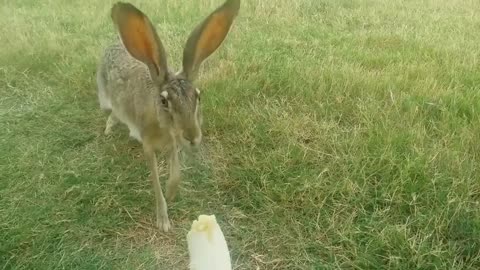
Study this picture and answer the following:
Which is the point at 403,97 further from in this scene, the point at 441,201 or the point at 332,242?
the point at 332,242

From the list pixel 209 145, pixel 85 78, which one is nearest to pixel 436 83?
pixel 209 145

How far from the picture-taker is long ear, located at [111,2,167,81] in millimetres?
2734

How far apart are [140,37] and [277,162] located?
1161 millimetres

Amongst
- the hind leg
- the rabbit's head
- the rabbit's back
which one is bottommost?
the hind leg

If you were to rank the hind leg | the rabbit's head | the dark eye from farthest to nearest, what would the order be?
1. the hind leg
2. the dark eye
3. the rabbit's head

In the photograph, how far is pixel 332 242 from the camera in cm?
292

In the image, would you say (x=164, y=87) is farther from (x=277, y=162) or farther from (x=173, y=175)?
(x=277, y=162)

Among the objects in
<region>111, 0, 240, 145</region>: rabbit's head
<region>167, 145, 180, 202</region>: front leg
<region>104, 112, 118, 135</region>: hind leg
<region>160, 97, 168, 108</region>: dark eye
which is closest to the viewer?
<region>111, 0, 240, 145</region>: rabbit's head

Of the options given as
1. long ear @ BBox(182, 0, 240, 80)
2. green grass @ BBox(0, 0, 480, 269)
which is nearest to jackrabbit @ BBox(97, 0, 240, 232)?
long ear @ BBox(182, 0, 240, 80)

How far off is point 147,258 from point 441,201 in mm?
1560

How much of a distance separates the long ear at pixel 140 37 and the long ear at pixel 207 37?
0.13m

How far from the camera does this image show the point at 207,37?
2906 millimetres

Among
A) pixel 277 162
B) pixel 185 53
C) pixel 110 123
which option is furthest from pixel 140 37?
pixel 110 123

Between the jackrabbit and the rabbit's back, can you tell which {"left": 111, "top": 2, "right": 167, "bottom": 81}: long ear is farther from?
the rabbit's back
